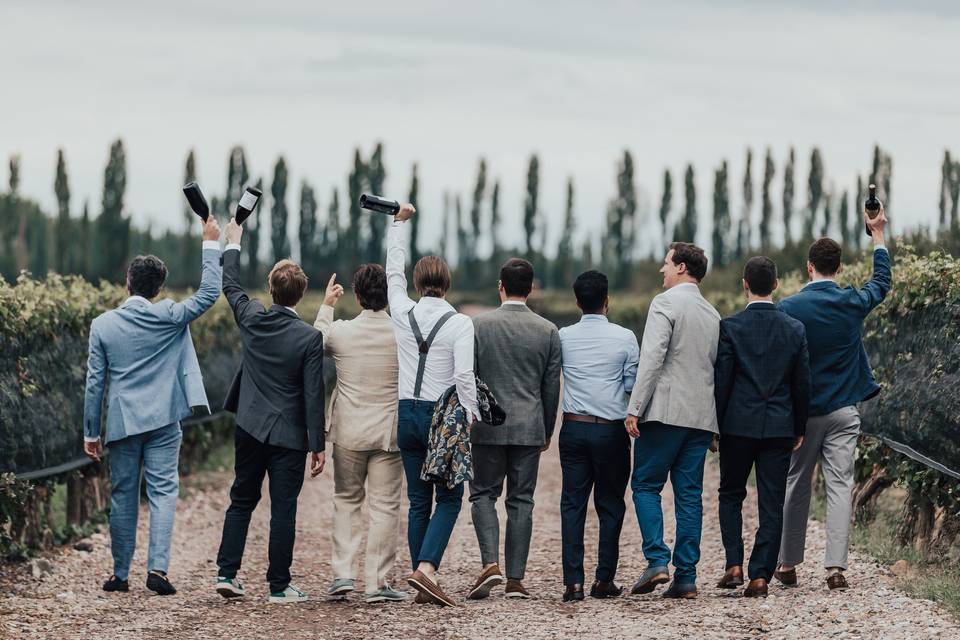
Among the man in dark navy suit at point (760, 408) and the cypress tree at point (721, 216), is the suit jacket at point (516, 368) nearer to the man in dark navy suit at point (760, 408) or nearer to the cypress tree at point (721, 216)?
the man in dark navy suit at point (760, 408)

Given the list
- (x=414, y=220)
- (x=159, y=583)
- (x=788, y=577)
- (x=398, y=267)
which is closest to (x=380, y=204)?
(x=398, y=267)

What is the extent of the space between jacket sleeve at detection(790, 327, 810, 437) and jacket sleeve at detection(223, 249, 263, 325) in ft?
10.3

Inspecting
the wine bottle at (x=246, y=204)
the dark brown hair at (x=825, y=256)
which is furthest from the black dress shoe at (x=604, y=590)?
the wine bottle at (x=246, y=204)

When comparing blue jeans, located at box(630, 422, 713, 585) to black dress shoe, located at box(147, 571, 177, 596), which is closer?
blue jeans, located at box(630, 422, 713, 585)

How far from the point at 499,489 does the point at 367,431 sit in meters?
0.87

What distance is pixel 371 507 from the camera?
746cm

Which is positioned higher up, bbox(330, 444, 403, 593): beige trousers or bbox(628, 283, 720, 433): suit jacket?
bbox(628, 283, 720, 433): suit jacket

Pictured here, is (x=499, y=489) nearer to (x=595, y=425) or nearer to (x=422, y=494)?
(x=422, y=494)

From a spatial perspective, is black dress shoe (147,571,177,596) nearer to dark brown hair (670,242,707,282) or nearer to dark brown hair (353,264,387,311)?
dark brown hair (353,264,387,311)

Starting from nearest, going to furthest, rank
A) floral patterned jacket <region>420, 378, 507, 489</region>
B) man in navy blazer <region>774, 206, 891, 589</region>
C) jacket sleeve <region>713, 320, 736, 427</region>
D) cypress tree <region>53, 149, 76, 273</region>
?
1. floral patterned jacket <region>420, 378, 507, 489</region>
2. jacket sleeve <region>713, 320, 736, 427</region>
3. man in navy blazer <region>774, 206, 891, 589</region>
4. cypress tree <region>53, 149, 76, 273</region>

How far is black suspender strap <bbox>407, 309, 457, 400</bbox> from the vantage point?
23.2 feet

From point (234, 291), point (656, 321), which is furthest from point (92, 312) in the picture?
point (656, 321)

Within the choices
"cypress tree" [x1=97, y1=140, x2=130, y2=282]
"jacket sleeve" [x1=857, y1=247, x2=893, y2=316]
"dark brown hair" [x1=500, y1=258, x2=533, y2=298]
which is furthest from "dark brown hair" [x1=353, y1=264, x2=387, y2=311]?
"cypress tree" [x1=97, y1=140, x2=130, y2=282]

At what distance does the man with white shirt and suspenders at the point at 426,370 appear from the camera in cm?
705
